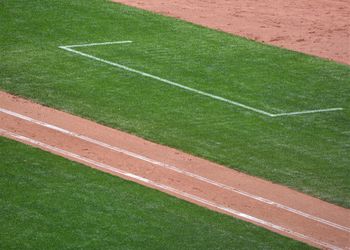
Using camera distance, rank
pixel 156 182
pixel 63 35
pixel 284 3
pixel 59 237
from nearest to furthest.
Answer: pixel 59 237 < pixel 156 182 < pixel 63 35 < pixel 284 3

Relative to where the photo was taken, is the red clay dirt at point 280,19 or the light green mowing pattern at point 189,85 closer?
the light green mowing pattern at point 189,85

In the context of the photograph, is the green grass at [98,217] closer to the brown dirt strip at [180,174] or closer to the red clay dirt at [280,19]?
the brown dirt strip at [180,174]

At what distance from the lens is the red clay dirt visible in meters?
24.8

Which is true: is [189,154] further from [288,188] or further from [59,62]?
[59,62]

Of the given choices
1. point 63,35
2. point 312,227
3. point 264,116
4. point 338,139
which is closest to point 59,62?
point 63,35

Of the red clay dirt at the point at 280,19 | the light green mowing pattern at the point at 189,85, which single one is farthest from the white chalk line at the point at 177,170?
the red clay dirt at the point at 280,19

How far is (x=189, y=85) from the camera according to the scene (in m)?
20.9

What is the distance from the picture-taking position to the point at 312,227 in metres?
14.8

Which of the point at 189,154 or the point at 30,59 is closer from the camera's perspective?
the point at 189,154

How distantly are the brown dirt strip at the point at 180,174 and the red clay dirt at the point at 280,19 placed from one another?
24.9ft

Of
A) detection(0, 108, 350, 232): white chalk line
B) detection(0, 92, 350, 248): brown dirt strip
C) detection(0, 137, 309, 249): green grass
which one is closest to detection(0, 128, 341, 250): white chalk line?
detection(0, 92, 350, 248): brown dirt strip

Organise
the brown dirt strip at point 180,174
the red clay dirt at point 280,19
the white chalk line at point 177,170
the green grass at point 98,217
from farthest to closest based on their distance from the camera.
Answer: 1. the red clay dirt at point 280,19
2. the white chalk line at point 177,170
3. the brown dirt strip at point 180,174
4. the green grass at point 98,217

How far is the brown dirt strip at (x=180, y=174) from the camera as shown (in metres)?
14.9

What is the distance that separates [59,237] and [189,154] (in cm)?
412
